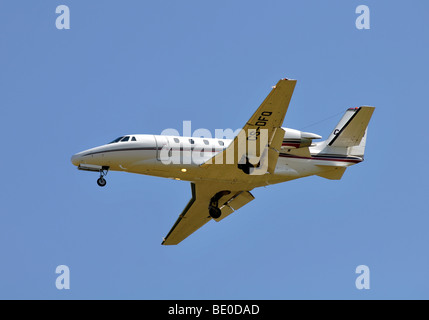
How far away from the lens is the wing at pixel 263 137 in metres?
28.7

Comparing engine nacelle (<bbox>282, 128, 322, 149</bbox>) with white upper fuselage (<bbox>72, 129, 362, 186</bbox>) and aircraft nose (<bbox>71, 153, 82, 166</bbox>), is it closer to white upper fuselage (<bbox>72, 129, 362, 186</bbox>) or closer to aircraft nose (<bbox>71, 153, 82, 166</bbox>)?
white upper fuselage (<bbox>72, 129, 362, 186</bbox>)

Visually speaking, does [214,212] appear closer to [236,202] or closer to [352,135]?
[236,202]

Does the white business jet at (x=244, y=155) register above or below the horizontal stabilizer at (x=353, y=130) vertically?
below

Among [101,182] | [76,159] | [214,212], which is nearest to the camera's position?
[76,159]

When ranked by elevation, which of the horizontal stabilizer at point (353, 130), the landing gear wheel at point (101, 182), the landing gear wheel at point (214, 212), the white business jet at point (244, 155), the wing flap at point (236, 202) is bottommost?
the landing gear wheel at point (214, 212)

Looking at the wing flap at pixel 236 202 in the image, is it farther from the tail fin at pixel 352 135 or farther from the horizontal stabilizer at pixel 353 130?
the horizontal stabilizer at pixel 353 130

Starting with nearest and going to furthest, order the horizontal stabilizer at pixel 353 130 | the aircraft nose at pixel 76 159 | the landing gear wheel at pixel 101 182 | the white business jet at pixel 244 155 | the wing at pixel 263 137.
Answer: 1. the wing at pixel 263 137
2. the white business jet at pixel 244 155
3. the aircraft nose at pixel 76 159
4. the landing gear wheel at pixel 101 182
5. the horizontal stabilizer at pixel 353 130

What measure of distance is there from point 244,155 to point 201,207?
5022 mm

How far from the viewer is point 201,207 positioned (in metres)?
35.2

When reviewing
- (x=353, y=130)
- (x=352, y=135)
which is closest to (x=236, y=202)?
(x=352, y=135)

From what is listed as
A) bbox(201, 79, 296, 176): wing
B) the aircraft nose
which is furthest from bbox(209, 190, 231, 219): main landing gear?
the aircraft nose

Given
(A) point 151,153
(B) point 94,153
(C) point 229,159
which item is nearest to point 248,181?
(C) point 229,159

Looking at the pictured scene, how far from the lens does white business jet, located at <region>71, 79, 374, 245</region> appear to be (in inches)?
1185

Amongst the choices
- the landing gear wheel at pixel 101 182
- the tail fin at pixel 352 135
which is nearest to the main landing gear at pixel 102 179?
the landing gear wheel at pixel 101 182
